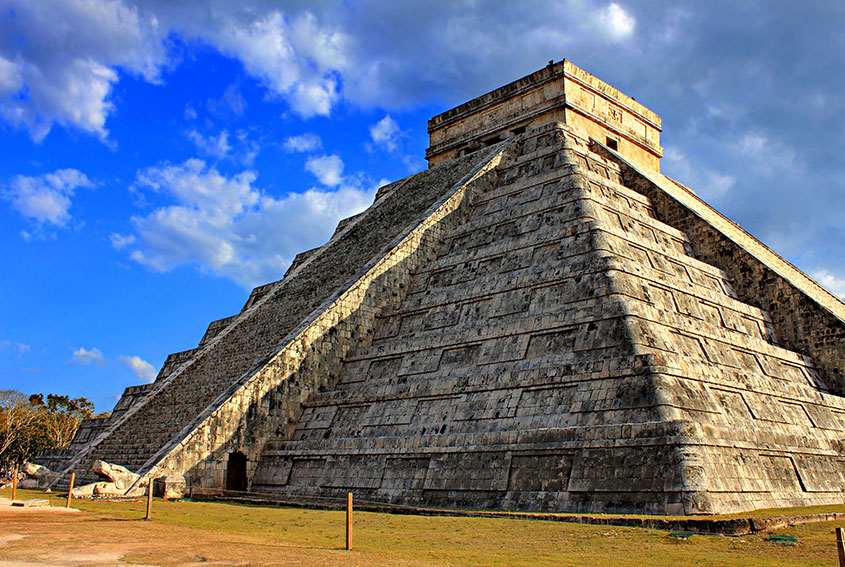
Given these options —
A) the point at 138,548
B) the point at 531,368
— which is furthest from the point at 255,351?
the point at 138,548

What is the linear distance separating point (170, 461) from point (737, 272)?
1311 centimetres

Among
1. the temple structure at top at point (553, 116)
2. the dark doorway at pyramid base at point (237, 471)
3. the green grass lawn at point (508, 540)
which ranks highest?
the temple structure at top at point (553, 116)

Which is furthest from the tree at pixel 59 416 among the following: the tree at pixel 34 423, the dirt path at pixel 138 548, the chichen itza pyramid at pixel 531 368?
the dirt path at pixel 138 548

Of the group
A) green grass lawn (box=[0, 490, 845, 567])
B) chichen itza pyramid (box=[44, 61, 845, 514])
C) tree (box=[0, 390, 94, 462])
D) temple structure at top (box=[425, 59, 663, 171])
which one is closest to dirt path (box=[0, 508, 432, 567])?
green grass lawn (box=[0, 490, 845, 567])

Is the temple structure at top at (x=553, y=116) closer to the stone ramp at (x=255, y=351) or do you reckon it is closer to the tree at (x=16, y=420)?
the stone ramp at (x=255, y=351)

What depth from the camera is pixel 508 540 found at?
7.44 meters

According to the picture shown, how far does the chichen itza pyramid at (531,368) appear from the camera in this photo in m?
10.1

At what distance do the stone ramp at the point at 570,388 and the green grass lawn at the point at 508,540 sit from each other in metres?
1.13

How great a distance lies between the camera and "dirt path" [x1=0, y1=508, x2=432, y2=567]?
18.9ft

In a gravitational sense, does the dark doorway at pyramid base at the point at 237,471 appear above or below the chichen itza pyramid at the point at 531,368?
below

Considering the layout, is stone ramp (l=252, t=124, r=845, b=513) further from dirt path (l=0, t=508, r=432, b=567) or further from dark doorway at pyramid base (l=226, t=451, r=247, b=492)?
dirt path (l=0, t=508, r=432, b=567)

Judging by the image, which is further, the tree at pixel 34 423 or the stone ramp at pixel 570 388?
the tree at pixel 34 423

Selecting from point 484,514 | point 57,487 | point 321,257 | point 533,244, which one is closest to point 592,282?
point 533,244

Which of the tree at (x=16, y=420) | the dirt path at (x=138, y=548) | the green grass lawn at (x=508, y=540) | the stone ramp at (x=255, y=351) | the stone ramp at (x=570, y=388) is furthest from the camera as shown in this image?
the tree at (x=16, y=420)
